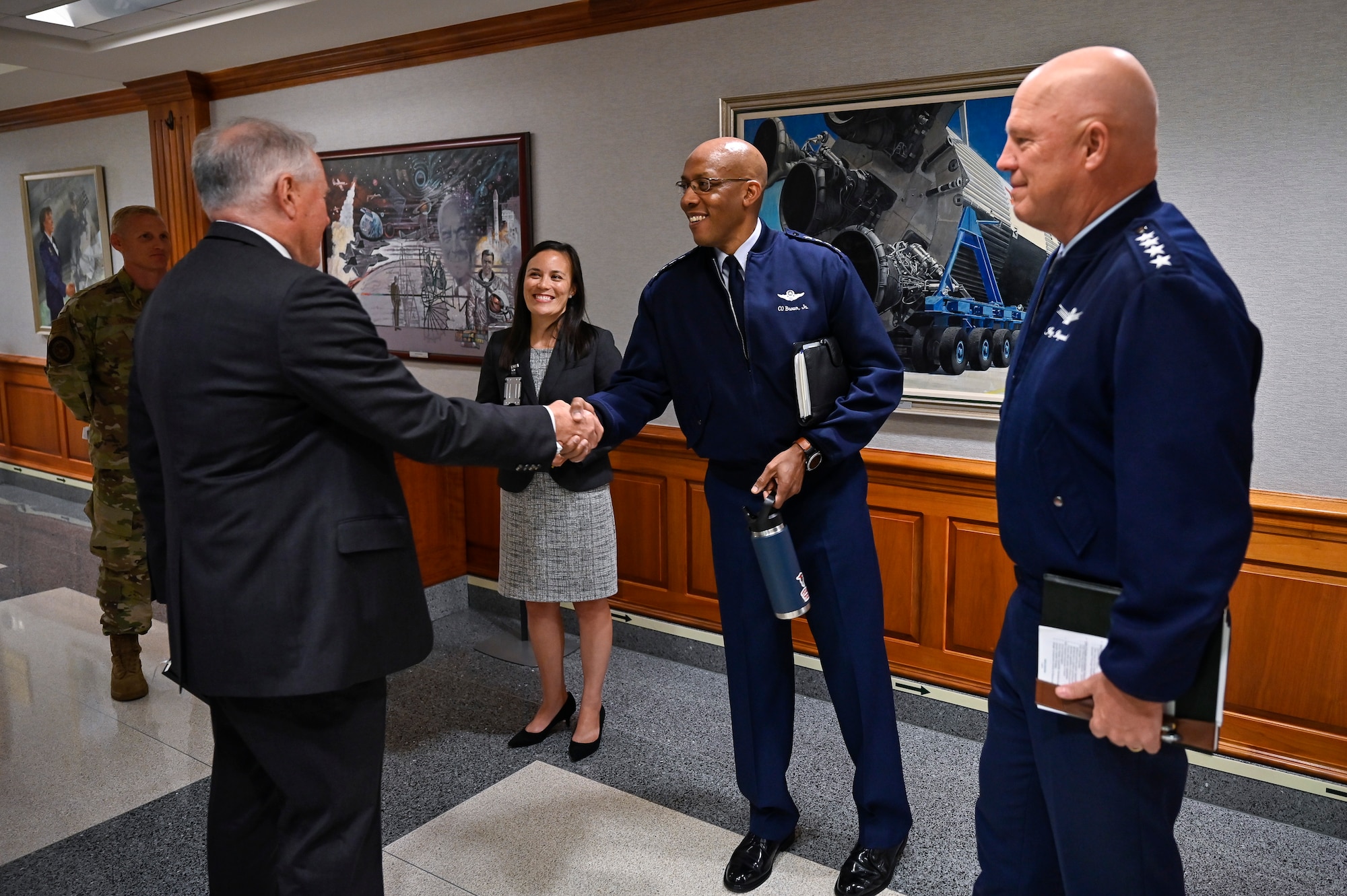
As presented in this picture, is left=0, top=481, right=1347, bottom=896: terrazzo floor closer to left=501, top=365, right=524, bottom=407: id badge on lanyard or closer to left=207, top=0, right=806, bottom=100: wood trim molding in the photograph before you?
left=501, top=365, right=524, bottom=407: id badge on lanyard

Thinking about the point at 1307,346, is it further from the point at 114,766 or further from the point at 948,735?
the point at 114,766

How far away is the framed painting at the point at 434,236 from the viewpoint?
14.4 ft

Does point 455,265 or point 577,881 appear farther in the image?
point 455,265

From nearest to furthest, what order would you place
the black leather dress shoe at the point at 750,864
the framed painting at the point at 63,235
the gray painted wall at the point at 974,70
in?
the black leather dress shoe at the point at 750,864, the gray painted wall at the point at 974,70, the framed painting at the point at 63,235

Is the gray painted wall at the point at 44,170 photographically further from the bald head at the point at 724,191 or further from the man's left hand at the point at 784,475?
the man's left hand at the point at 784,475

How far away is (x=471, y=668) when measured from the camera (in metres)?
3.89

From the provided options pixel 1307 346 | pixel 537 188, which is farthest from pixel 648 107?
pixel 1307 346

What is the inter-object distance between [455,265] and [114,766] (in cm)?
258

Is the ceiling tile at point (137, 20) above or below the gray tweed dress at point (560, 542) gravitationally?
above

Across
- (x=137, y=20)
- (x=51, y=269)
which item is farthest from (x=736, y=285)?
(x=51, y=269)

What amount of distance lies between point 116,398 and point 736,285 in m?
2.43

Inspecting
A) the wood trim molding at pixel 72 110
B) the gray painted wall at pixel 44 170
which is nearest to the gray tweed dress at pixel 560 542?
the gray painted wall at pixel 44 170

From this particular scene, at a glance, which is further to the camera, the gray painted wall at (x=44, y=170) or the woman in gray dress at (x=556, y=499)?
the gray painted wall at (x=44, y=170)

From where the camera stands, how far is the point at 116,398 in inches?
135
